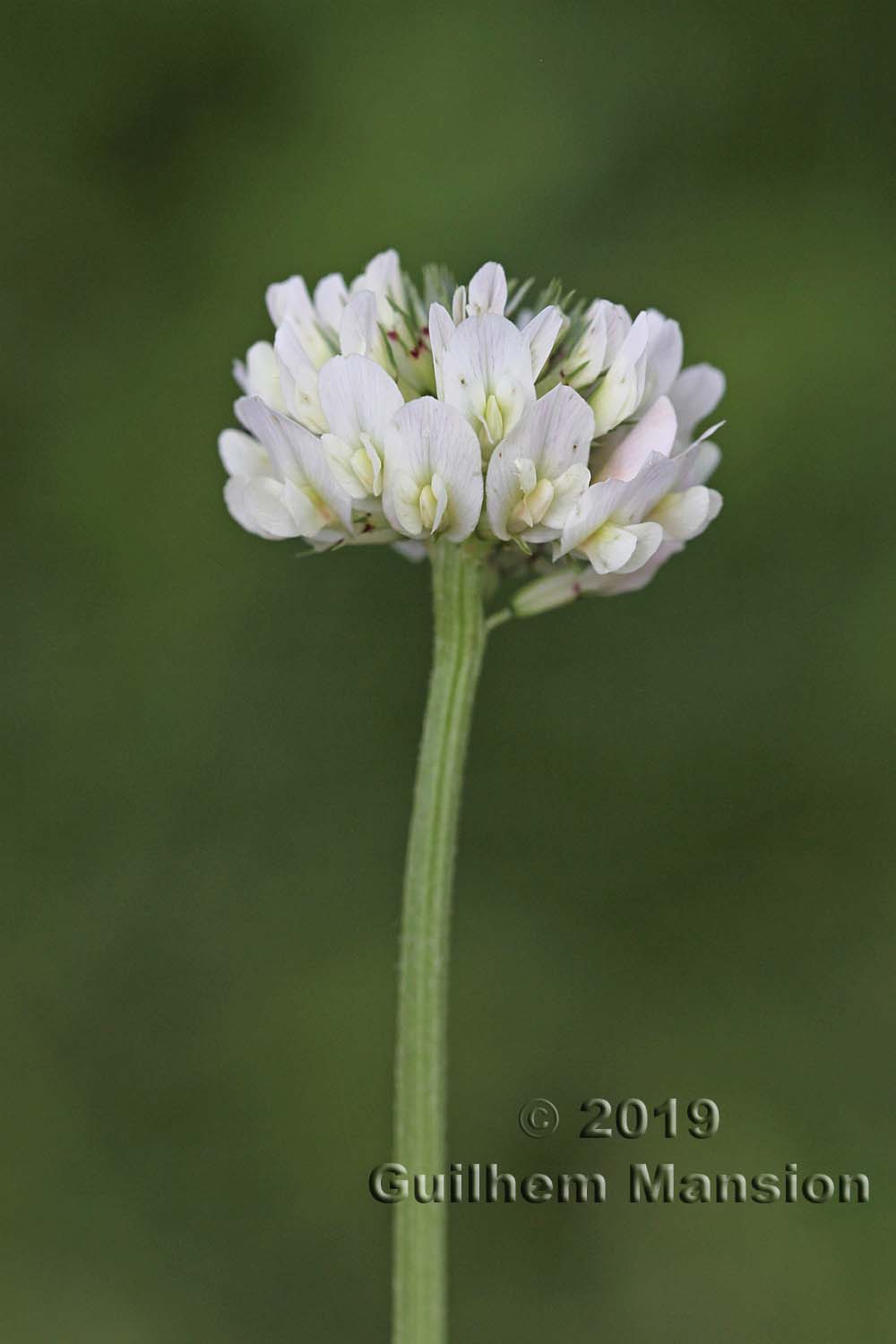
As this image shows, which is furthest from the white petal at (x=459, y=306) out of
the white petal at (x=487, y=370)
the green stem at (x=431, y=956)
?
the green stem at (x=431, y=956)

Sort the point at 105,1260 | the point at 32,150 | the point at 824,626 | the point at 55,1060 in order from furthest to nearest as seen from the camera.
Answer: the point at 32,150 < the point at 824,626 < the point at 55,1060 < the point at 105,1260

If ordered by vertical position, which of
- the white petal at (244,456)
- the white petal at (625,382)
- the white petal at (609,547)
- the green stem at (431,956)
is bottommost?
the green stem at (431,956)

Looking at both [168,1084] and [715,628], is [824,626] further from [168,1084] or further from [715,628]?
[168,1084]

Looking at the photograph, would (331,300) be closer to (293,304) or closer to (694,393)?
(293,304)

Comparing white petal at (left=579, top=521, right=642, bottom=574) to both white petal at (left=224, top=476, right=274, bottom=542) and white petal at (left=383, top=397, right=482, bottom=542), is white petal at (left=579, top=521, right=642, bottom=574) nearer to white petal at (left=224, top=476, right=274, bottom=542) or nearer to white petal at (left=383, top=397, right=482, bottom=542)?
white petal at (left=383, top=397, right=482, bottom=542)

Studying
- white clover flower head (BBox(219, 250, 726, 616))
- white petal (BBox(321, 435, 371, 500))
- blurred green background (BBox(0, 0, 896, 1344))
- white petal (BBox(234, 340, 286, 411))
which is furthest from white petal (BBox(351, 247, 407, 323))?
blurred green background (BBox(0, 0, 896, 1344))

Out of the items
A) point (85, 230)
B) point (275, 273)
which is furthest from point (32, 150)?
point (275, 273)

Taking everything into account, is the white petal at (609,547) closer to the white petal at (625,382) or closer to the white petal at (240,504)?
the white petal at (625,382)
